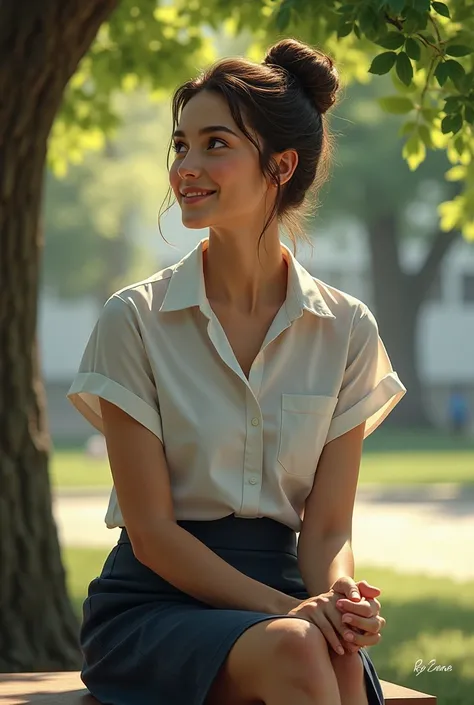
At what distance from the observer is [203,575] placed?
3.13 m

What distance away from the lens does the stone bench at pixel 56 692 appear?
130 inches

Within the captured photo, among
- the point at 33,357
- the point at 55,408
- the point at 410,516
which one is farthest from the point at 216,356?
the point at 55,408

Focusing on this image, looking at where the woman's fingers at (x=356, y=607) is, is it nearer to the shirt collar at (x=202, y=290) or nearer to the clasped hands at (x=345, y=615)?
the clasped hands at (x=345, y=615)

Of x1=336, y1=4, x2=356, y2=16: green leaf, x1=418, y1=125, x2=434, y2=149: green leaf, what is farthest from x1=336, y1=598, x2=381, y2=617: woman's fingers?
x1=418, y1=125, x2=434, y2=149: green leaf

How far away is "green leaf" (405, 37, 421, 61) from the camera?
13.0ft

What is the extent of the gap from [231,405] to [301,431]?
0.18 metres

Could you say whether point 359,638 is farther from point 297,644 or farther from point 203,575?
point 203,575

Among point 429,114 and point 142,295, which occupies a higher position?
point 429,114

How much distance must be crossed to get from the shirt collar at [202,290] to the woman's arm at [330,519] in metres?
0.33

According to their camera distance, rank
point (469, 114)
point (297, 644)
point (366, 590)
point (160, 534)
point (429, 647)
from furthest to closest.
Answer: point (429, 647) < point (469, 114) < point (160, 534) < point (366, 590) < point (297, 644)

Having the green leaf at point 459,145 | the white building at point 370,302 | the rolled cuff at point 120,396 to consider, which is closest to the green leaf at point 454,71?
the green leaf at point 459,145

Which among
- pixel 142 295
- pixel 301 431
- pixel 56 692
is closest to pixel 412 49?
pixel 142 295

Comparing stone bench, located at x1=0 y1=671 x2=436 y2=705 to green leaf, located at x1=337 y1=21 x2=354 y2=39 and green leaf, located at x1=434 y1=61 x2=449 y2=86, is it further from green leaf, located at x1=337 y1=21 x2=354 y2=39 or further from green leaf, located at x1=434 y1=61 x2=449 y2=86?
green leaf, located at x1=337 y1=21 x2=354 y2=39

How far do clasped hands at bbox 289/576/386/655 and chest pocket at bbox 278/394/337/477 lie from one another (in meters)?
0.38
